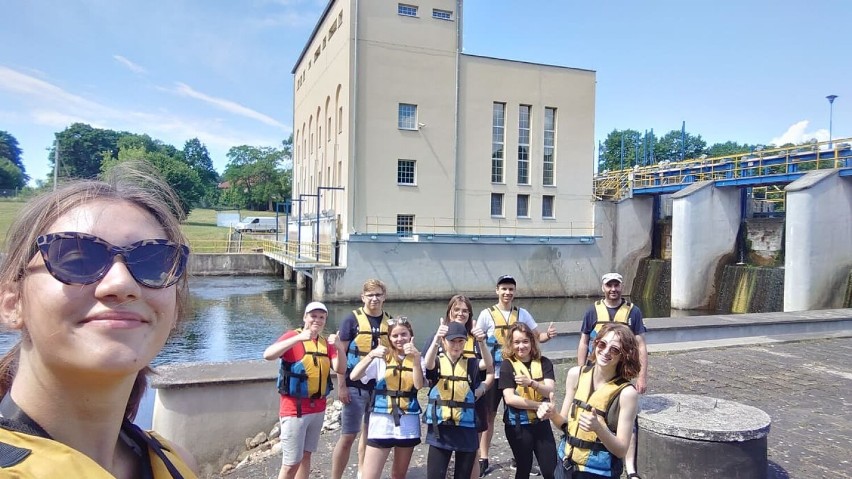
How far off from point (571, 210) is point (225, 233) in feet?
121

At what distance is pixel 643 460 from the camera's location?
4816 millimetres

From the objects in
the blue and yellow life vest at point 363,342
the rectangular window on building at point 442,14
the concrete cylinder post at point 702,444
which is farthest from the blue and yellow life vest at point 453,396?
the rectangular window on building at point 442,14

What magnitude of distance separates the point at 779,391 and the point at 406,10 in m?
28.7

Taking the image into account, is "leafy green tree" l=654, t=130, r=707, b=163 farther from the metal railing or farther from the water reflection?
the water reflection

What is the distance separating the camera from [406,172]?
102 feet

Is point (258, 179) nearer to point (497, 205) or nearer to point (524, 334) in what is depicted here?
point (497, 205)

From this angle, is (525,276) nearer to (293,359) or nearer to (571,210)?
(571,210)

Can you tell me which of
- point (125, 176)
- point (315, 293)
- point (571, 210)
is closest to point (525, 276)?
point (571, 210)

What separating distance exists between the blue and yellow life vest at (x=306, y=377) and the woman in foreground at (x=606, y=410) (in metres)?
2.26

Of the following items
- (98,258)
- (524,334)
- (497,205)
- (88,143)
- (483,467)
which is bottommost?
(483,467)

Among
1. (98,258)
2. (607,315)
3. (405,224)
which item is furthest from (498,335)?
(405,224)

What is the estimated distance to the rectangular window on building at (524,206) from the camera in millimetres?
33781

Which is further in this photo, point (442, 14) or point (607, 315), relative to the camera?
point (442, 14)

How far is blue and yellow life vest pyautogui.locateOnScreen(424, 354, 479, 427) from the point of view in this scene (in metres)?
4.45
